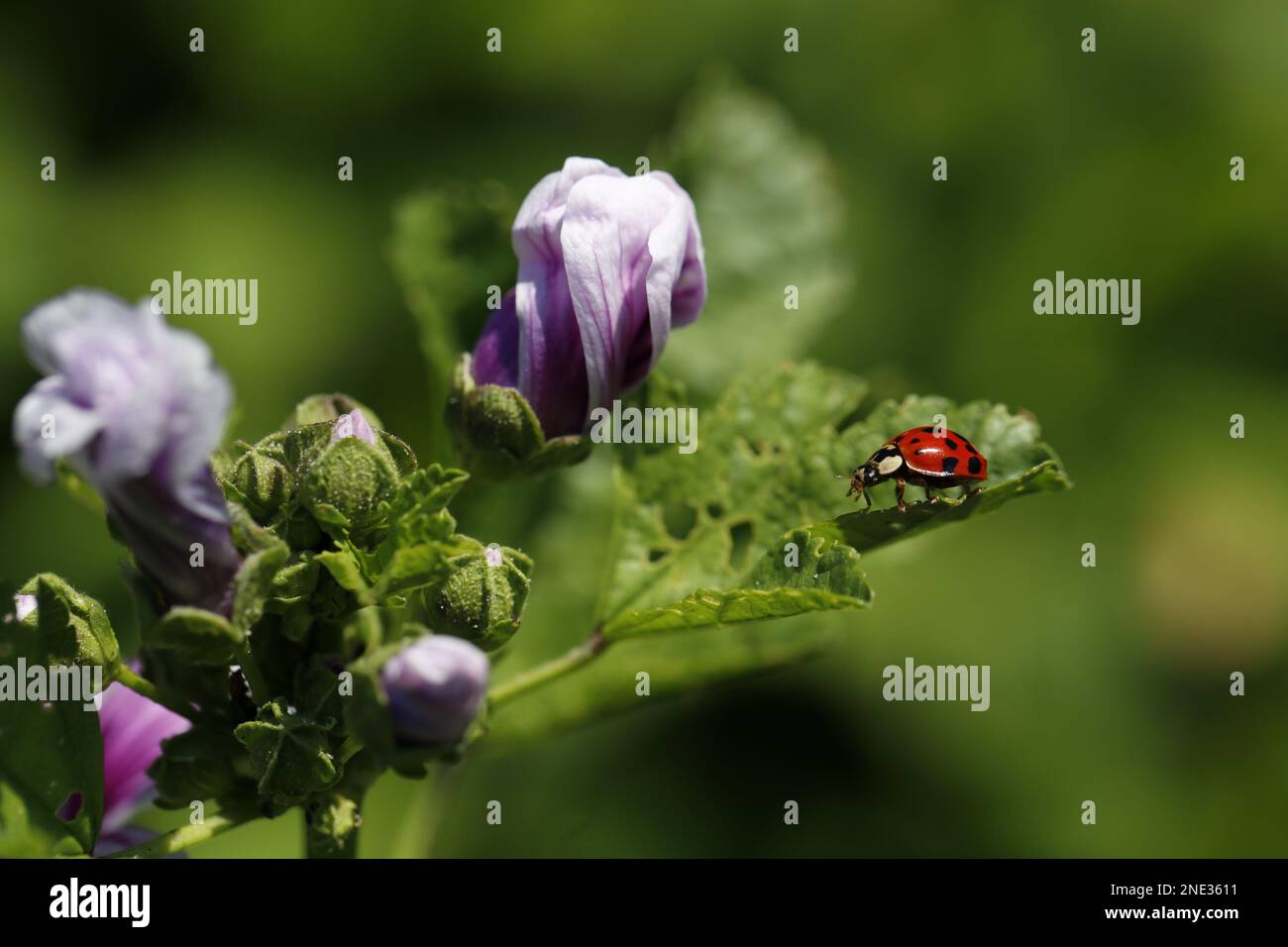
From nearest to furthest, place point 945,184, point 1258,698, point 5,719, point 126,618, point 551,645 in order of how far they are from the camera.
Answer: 1. point 5,719
2. point 551,645
3. point 126,618
4. point 1258,698
5. point 945,184

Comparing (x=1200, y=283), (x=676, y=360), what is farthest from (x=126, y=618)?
(x=1200, y=283)

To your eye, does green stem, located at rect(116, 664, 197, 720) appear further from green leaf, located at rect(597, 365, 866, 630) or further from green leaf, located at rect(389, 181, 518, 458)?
green leaf, located at rect(389, 181, 518, 458)

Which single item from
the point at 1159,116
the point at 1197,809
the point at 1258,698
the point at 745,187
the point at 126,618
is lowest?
the point at 1197,809

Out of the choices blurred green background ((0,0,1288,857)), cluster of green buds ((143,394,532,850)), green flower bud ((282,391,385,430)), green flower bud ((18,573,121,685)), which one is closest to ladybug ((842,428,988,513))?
cluster of green buds ((143,394,532,850))

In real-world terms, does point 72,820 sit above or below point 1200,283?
below

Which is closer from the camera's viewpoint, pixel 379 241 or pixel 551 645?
pixel 551 645

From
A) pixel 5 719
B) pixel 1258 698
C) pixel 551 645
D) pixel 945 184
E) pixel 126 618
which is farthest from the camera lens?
pixel 945 184

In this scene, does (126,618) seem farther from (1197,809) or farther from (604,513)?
(1197,809)
